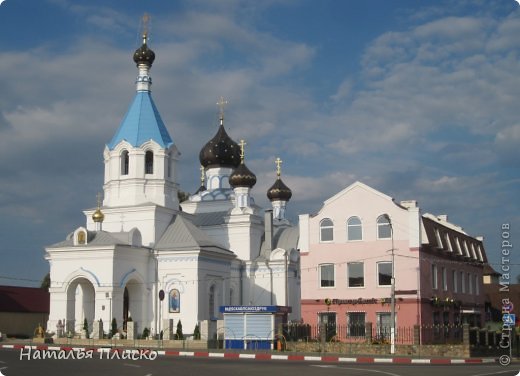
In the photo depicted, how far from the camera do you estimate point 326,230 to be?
3622 centimetres

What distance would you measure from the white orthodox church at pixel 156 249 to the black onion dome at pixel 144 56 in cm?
6

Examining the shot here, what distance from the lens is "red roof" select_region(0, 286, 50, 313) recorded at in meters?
50.1

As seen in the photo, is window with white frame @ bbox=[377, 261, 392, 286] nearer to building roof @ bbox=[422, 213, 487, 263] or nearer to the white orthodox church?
building roof @ bbox=[422, 213, 487, 263]

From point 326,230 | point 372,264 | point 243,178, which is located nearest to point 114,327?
point 326,230

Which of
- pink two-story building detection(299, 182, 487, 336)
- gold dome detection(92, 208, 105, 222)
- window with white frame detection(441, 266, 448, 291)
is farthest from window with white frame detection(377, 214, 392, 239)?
gold dome detection(92, 208, 105, 222)

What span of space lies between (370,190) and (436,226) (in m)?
3.88

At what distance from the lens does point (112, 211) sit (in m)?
44.5

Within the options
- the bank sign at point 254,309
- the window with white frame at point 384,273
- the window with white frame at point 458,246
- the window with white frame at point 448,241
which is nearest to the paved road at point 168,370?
the bank sign at point 254,309

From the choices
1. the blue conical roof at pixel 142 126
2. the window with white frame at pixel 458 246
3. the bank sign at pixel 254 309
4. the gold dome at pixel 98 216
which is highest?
the blue conical roof at pixel 142 126

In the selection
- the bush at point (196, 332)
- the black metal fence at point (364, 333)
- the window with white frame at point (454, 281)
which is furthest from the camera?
the bush at point (196, 332)

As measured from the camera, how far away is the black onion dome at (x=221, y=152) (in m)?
53.9

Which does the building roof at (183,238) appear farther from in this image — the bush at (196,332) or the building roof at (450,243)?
the building roof at (450,243)

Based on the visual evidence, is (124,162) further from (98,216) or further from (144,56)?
(144,56)

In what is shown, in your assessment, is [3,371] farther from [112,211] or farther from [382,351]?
[112,211]
